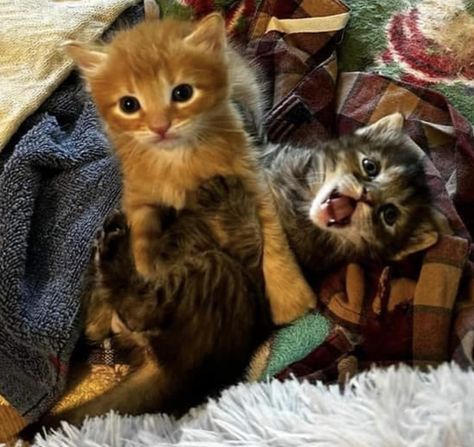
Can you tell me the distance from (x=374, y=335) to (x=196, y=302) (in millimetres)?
287

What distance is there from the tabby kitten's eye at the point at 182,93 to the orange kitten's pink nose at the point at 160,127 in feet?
0.16

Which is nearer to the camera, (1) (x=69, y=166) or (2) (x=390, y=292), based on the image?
(2) (x=390, y=292)

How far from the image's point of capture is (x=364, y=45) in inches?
65.8

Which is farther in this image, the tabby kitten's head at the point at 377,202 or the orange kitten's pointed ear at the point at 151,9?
the orange kitten's pointed ear at the point at 151,9

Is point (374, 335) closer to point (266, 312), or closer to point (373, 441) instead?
point (266, 312)

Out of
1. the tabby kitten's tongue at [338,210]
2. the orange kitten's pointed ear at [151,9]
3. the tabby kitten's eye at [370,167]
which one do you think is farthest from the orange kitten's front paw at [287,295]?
the orange kitten's pointed ear at [151,9]

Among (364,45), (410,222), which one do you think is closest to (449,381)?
(410,222)

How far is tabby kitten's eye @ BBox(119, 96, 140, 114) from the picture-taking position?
1.14m

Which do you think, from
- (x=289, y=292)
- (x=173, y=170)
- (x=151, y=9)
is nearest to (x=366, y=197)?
(x=289, y=292)

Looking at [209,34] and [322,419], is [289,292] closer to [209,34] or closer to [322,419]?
[322,419]

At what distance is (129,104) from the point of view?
A: 1143 mm

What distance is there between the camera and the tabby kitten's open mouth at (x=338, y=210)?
1.21 m

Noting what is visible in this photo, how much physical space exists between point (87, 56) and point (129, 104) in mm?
130

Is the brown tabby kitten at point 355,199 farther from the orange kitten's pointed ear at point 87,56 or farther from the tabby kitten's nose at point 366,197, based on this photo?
the orange kitten's pointed ear at point 87,56
